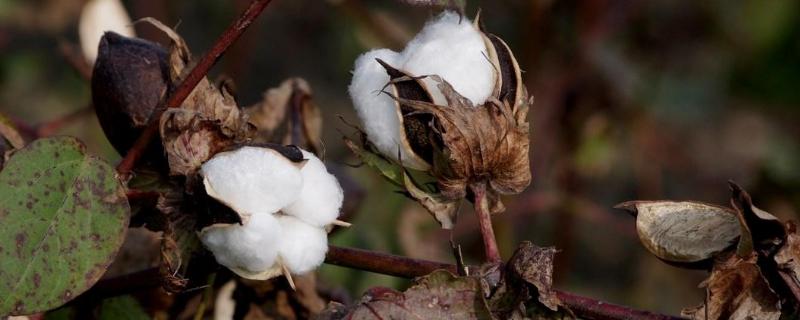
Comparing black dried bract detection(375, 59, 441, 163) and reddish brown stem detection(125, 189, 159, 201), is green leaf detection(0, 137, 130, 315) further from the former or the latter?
black dried bract detection(375, 59, 441, 163)

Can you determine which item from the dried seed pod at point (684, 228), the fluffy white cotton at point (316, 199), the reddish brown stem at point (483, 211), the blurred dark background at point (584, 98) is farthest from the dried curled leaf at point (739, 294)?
the blurred dark background at point (584, 98)

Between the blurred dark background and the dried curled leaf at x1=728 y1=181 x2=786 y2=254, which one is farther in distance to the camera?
the blurred dark background

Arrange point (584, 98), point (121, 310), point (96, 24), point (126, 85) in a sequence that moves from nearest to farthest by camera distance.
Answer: point (126, 85) → point (121, 310) → point (96, 24) → point (584, 98)

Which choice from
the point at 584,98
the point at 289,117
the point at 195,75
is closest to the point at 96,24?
the point at 289,117

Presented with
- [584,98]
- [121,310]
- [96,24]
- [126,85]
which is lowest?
[584,98]

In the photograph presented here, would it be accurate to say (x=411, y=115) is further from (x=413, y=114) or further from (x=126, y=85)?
(x=126, y=85)

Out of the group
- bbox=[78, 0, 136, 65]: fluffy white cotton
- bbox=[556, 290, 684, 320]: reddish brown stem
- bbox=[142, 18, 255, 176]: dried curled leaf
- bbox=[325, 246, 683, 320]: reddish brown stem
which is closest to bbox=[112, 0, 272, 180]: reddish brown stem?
bbox=[142, 18, 255, 176]: dried curled leaf

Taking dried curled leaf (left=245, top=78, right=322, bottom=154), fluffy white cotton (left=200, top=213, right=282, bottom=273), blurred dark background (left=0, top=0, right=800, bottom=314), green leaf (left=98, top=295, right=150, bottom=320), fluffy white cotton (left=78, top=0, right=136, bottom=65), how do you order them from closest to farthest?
fluffy white cotton (left=200, top=213, right=282, bottom=273), green leaf (left=98, top=295, right=150, bottom=320), dried curled leaf (left=245, top=78, right=322, bottom=154), fluffy white cotton (left=78, top=0, right=136, bottom=65), blurred dark background (left=0, top=0, right=800, bottom=314)
